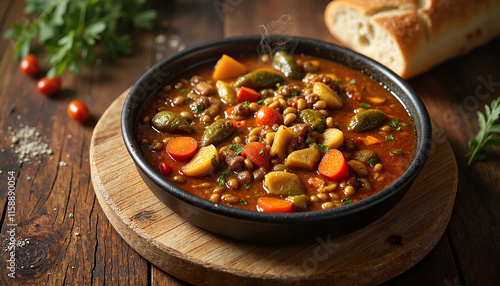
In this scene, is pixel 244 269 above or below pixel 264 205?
below

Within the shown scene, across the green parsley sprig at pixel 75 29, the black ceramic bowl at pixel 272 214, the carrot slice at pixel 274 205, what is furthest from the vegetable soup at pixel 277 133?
the green parsley sprig at pixel 75 29

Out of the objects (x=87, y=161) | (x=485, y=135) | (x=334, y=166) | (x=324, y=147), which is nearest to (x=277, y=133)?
(x=324, y=147)

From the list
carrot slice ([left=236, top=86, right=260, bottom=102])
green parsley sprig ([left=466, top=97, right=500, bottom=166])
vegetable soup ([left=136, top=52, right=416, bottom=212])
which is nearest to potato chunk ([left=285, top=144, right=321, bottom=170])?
vegetable soup ([left=136, top=52, right=416, bottom=212])

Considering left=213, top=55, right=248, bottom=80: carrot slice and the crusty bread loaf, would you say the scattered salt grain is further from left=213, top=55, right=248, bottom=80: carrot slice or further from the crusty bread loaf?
the crusty bread loaf

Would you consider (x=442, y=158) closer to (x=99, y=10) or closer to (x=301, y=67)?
(x=301, y=67)

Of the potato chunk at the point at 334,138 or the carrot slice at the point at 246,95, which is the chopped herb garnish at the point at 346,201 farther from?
the carrot slice at the point at 246,95

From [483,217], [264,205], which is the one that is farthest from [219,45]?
[483,217]

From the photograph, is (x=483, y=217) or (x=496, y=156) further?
(x=496, y=156)
